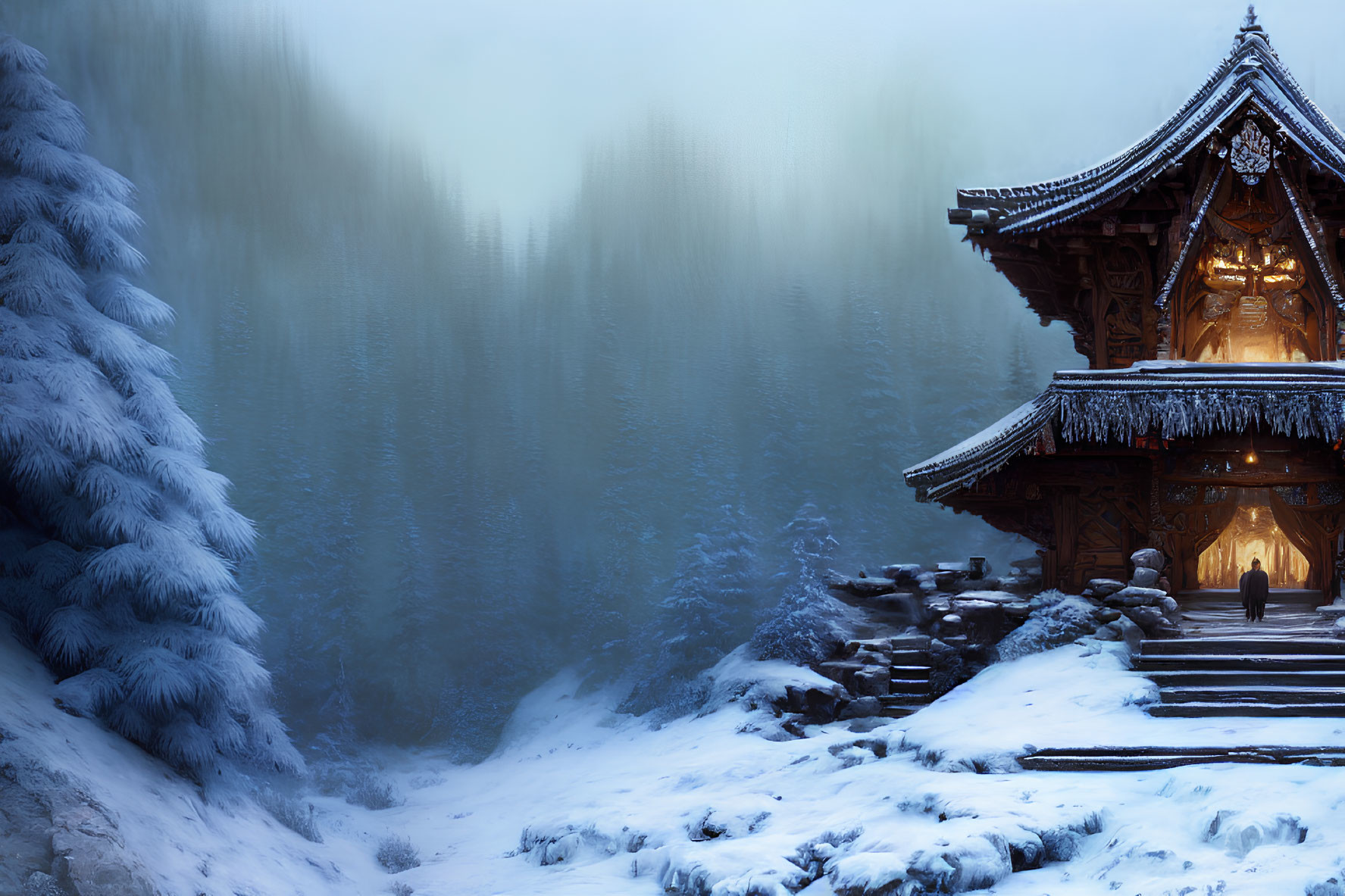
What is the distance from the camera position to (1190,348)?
59.1ft

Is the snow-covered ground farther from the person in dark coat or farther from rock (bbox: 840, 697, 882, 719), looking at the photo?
the person in dark coat

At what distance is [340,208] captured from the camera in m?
68.1

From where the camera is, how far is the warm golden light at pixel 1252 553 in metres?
22.9

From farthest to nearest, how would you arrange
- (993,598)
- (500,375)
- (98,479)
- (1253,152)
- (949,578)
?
1. (500,375)
2. (949,578)
3. (993,598)
4. (1253,152)
5. (98,479)

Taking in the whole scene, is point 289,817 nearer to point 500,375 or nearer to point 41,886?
point 41,886

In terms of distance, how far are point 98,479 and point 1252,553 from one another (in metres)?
23.0

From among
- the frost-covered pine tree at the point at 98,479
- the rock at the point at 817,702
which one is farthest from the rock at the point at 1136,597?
the frost-covered pine tree at the point at 98,479

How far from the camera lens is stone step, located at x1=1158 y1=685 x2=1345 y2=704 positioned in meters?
12.4

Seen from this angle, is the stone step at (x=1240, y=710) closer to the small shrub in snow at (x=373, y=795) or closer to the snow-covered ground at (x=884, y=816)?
the snow-covered ground at (x=884, y=816)

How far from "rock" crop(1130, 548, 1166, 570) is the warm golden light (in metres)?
8.09

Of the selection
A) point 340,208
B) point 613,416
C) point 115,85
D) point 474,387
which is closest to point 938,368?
point 613,416

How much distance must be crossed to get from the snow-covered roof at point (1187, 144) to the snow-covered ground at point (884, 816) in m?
7.42

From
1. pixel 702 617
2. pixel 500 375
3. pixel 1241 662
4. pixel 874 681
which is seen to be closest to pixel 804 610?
pixel 874 681

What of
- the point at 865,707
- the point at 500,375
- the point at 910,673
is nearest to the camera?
the point at 865,707
